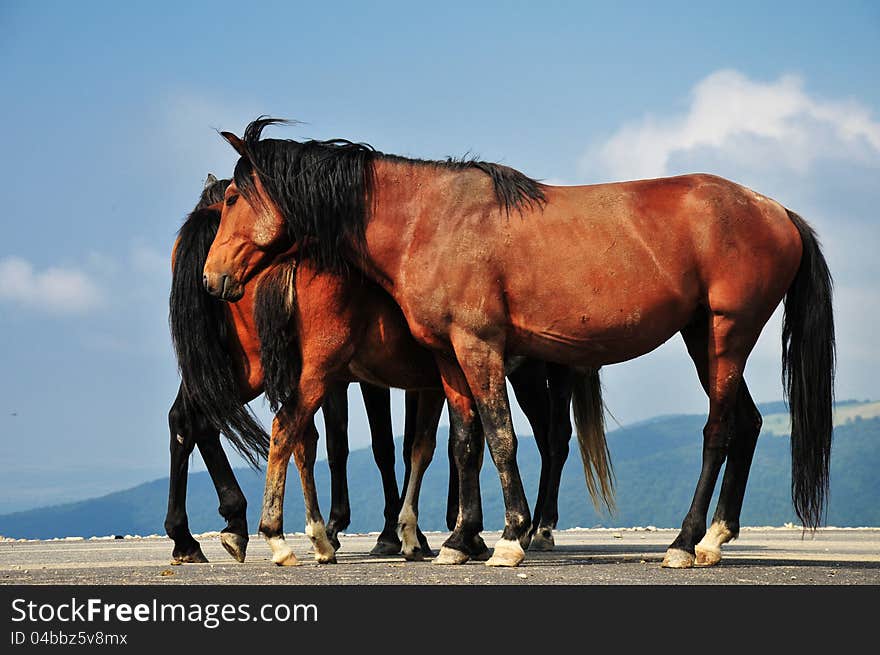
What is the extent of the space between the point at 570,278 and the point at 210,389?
2793 millimetres

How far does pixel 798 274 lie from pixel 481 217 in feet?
7.31

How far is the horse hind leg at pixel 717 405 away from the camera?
28.5 feet

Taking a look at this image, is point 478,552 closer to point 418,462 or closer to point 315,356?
point 418,462

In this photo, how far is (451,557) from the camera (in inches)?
348

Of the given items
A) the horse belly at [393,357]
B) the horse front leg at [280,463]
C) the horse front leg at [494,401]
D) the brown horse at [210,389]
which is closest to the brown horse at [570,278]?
the horse front leg at [494,401]

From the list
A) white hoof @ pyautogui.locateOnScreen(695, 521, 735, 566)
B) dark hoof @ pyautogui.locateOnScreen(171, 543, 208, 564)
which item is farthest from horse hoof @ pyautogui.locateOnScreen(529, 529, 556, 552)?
dark hoof @ pyautogui.locateOnScreen(171, 543, 208, 564)

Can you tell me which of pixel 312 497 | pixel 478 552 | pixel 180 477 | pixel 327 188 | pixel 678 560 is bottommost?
pixel 678 560

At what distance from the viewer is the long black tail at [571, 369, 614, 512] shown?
13.1 m

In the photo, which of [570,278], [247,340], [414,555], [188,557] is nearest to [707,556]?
[570,278]

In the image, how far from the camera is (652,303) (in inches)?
344

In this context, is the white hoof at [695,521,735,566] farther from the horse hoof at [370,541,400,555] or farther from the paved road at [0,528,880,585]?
the horse hoof at [370,541,400,555]
